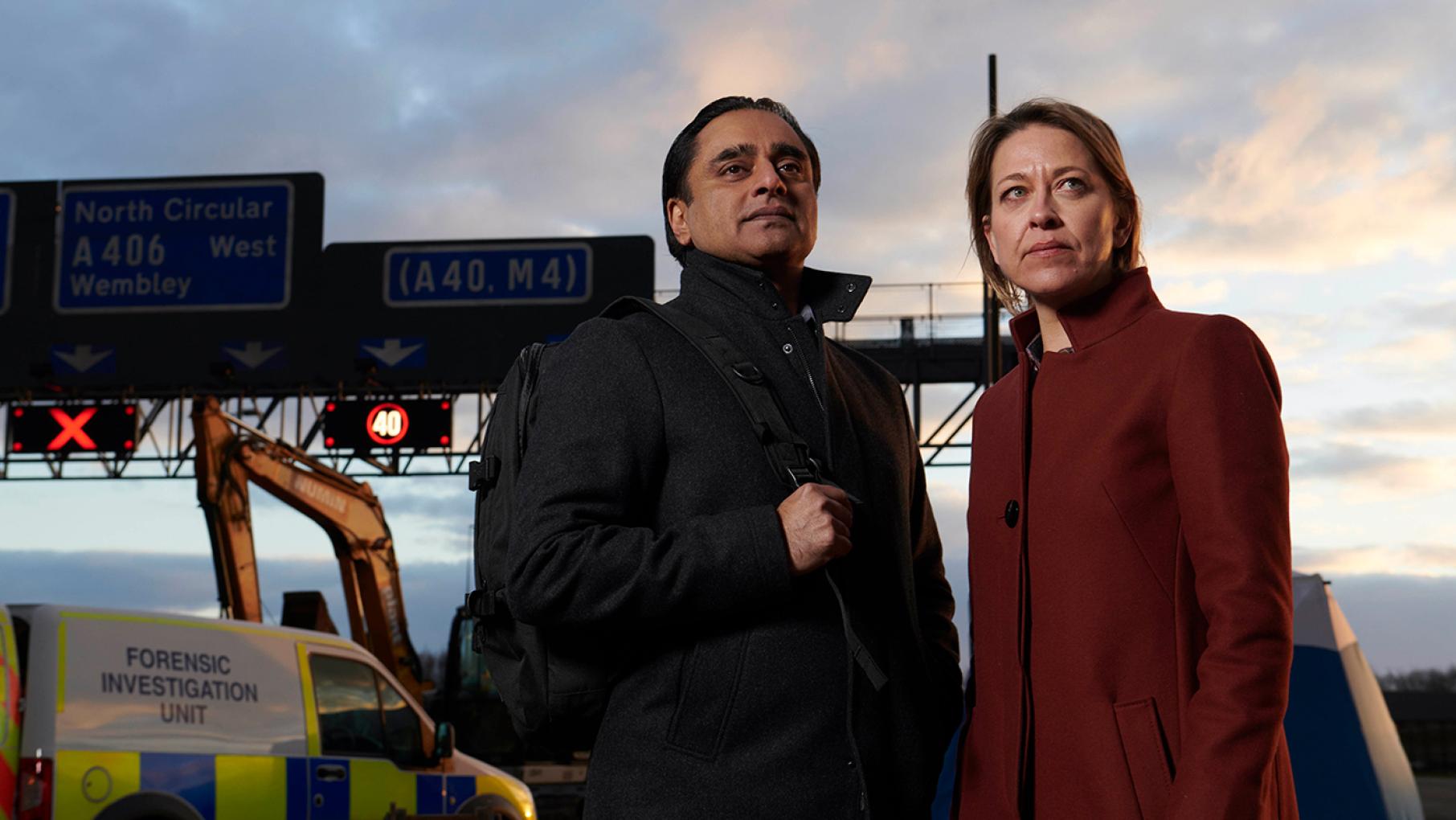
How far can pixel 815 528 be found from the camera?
2523 mm

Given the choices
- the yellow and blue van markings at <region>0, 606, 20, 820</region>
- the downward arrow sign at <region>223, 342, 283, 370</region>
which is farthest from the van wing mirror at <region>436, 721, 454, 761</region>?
the downward arrow sign at <region>223, 342, 283, 370</region>

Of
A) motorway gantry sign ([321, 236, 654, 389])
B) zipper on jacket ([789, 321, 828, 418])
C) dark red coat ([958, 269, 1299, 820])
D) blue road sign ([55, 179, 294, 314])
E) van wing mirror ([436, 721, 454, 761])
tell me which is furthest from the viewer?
motorway gantry sign ([321, 236, 654, 389])

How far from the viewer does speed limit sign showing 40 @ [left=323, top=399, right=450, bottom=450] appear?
19625mm

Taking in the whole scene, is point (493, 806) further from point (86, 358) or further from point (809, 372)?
point (86, 358)

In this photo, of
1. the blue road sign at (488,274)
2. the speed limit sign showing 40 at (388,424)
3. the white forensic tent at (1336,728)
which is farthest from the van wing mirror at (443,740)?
the speed limit sign showing 40 at (388,424)

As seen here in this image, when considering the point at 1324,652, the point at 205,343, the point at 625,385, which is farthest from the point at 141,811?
the point at 205,343

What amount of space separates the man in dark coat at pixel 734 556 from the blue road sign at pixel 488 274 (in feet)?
51.9

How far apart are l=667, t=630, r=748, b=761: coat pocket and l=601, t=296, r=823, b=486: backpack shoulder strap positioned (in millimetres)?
297

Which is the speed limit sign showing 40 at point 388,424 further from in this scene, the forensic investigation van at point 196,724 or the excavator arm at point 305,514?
the forensic investigation van at point 196,724

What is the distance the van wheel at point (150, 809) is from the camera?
8.10 metres

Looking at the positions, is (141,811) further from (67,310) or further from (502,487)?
(67,310)

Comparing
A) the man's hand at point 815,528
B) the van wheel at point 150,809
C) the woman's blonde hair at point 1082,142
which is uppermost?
the woman's blonde hair at point 1082,142

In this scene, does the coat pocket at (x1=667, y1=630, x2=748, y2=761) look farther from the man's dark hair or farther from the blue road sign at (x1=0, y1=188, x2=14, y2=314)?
the blue road sign at (x1=0, y1=188, x2=14, y2=314)

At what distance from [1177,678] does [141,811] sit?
7157 millimetres
